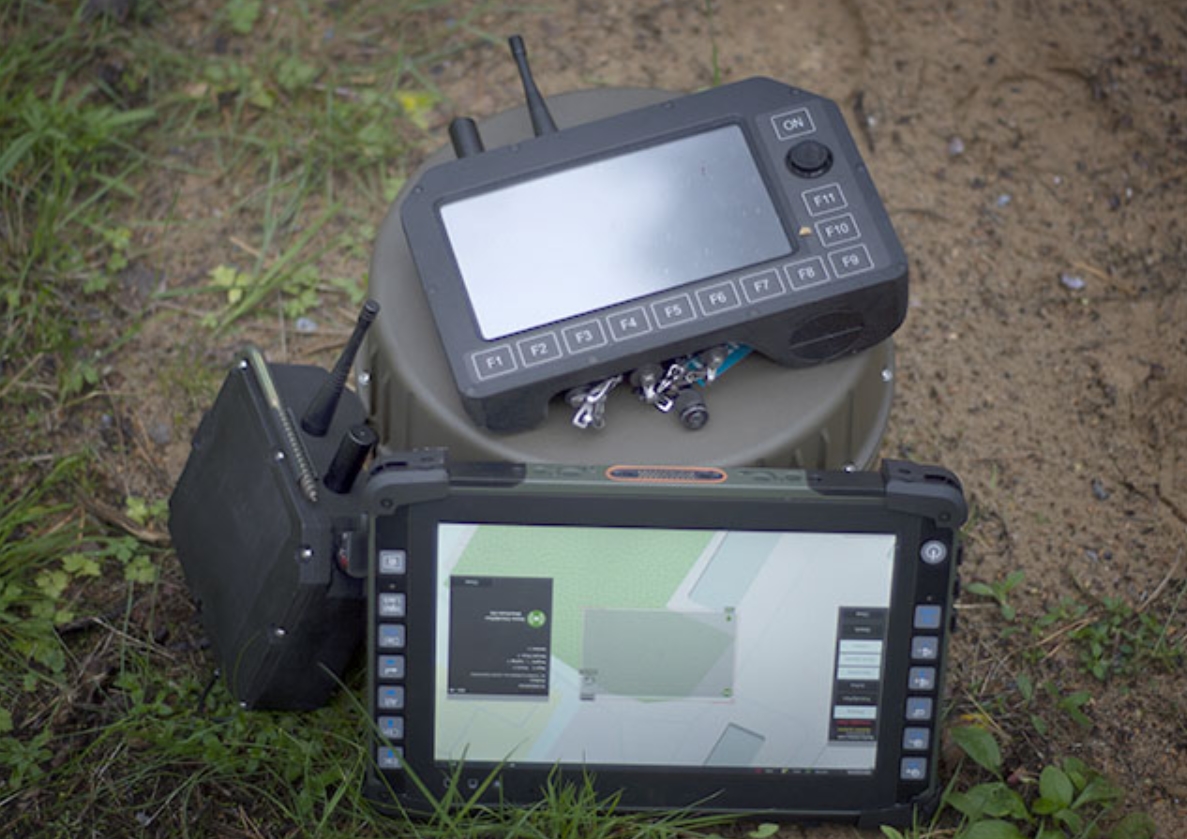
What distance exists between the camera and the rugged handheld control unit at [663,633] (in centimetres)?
243

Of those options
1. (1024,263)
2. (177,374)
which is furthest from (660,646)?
(1024,263)

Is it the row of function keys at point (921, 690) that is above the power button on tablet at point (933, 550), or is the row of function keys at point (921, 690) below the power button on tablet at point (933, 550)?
below

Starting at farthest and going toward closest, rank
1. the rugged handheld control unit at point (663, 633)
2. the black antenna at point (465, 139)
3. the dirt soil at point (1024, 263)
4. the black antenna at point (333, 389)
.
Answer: the dirt soil at point (1024, 263), the black antenna at point (465, 139), the black antenna at point (333, 389), the rugged handheld control unit at point (663, 633)

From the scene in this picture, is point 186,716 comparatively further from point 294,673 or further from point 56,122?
point 56,122

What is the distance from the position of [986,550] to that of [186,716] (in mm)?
1483

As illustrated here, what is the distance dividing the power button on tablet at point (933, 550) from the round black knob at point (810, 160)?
24.1 inches

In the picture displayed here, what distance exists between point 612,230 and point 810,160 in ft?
1.10

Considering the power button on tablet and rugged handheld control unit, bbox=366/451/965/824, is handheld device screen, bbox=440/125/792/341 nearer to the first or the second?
rugged handheld control unit, bbox=366/451/965/824

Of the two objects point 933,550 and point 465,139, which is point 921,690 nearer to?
point 933,550

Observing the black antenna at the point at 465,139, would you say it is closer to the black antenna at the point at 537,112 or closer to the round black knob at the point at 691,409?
the black antenna at the point at 537,112

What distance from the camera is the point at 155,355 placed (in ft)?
11.0

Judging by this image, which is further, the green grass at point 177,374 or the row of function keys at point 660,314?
the green grass at point 177,374

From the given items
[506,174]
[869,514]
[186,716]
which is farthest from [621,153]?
[186,716]

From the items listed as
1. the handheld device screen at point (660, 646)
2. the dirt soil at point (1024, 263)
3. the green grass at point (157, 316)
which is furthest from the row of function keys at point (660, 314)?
the dirt soil at point (1024, 263)
